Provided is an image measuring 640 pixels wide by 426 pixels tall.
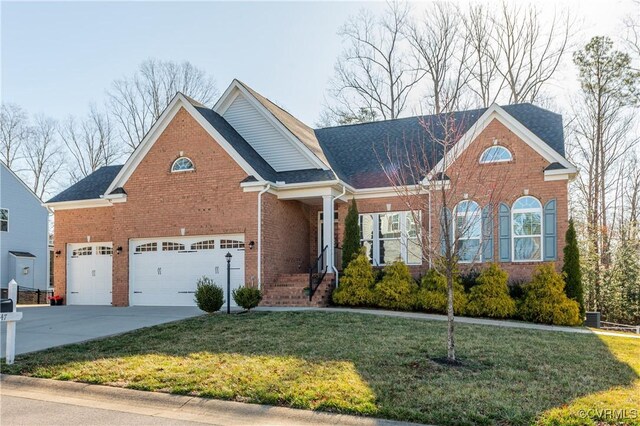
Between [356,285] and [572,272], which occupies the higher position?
[572,272]

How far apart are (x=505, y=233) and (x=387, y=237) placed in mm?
3960

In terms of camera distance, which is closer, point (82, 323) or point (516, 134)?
point (82, 323)

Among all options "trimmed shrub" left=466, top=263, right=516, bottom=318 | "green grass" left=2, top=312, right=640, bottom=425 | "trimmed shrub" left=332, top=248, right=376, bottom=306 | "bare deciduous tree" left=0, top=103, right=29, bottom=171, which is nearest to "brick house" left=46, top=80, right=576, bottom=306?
"trimmed shrub" left=332, top=248, right=376, bottom=306

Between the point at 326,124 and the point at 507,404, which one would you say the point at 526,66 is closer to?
the point at 326,124

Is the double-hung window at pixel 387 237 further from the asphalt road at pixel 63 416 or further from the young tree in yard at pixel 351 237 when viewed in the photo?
the asphalt road at pixel 63 416

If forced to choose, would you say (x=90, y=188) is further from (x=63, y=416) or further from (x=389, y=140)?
(x=63, y=416)

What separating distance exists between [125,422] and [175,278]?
11.9m

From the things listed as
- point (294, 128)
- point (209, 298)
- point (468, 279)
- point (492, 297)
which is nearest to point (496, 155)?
point (468, 279)

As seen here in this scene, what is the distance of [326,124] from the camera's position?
3469cm

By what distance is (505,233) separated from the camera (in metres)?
16.5

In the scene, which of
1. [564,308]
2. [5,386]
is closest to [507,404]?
[5,386]

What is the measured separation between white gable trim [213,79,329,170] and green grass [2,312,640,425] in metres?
7.49

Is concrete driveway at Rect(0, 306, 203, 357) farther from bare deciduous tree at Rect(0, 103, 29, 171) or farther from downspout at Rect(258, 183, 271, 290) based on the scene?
bare deciduous tree at Rect(0, 103, 29, 171)

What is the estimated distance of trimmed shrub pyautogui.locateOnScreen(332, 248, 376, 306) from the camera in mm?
15664
